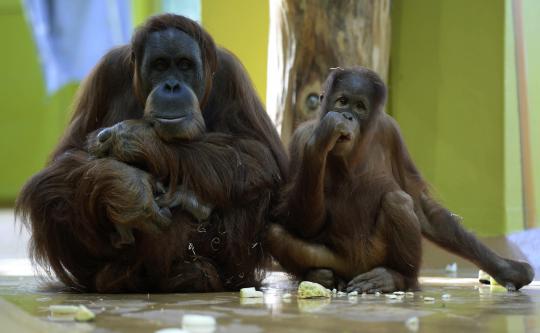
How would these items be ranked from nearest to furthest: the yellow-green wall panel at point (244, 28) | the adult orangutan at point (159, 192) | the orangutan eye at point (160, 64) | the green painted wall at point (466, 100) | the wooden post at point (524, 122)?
the adult orangutan at point (159, 192) → the orangutan eye at point (160, 64) → the green painted wall at point (466, 100) → the wooden post at point (524, 122) → the yellow-green wall panel at point (244, 28)

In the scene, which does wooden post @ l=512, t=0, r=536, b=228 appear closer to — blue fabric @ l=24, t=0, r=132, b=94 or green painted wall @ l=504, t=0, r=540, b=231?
green painted wall @ l=504, t=0, r=540, b=231

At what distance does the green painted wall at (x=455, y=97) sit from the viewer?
5.36m

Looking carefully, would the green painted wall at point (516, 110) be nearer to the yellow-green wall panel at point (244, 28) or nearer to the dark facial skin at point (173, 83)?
the yellow-green wall panel at point (244, 28)

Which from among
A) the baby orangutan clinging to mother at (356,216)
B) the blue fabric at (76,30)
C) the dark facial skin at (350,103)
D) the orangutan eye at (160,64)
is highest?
the blue fabric at (76,30)

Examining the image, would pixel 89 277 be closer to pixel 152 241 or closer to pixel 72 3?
pixel 152 241

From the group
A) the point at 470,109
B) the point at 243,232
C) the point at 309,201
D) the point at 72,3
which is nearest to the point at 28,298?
the point at 243,232

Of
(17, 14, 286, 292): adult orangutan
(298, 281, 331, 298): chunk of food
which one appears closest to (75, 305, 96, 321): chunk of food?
(17, 14, 286, 292): adult orangutan

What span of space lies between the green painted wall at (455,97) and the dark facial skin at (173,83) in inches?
90.7

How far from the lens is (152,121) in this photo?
3.33 metres

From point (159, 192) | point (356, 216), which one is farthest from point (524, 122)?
point (159, 192)

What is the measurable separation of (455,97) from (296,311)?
3111 millimetres

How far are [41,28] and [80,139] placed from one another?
7.50m

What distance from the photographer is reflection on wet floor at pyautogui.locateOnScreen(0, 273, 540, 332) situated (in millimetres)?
2273

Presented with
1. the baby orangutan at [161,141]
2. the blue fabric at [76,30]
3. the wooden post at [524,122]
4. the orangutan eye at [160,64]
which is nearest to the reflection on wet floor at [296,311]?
the baby orangutan at [161,141]
